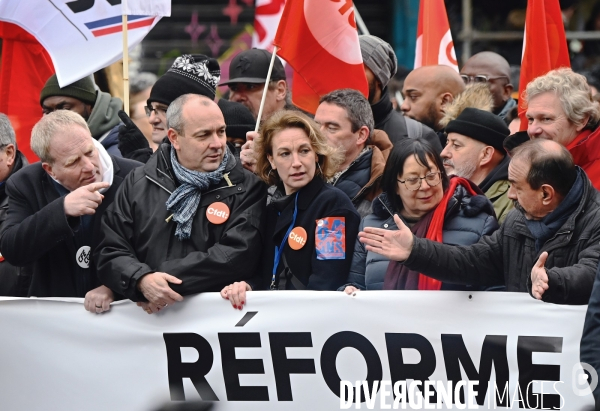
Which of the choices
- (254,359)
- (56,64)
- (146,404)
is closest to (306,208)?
(254,359)

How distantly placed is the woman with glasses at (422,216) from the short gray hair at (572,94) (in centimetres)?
87

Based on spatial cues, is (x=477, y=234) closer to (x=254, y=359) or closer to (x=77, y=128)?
→ (x=254, y=359)

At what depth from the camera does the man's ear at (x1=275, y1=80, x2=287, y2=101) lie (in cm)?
722

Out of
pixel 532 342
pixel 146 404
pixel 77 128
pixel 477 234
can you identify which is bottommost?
pixel 146 404

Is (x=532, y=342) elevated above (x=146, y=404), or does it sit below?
above

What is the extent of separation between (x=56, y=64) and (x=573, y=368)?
3.84 m

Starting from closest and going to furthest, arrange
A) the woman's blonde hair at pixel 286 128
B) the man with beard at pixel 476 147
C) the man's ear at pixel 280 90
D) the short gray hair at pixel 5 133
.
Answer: the woman's blonde hair at pixel 286 128 → the man with beard at pixel 476 147 → the short gray hair at pixel 5 133 → the man's ear at pixel 280 90

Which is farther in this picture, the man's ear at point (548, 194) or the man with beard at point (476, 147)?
the man with beard at point (476, 147)

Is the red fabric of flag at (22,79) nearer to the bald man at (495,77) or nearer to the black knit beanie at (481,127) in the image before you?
the bald man at (495,77)

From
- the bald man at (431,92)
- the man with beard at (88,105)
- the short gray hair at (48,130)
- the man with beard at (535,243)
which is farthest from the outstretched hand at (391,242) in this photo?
the bald man at (431,92)

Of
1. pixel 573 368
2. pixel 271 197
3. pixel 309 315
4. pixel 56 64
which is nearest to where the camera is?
pixel 573 368

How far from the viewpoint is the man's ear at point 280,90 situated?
722 cm

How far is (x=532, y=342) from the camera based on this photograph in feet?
16.0

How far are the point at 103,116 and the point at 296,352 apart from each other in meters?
2.72
